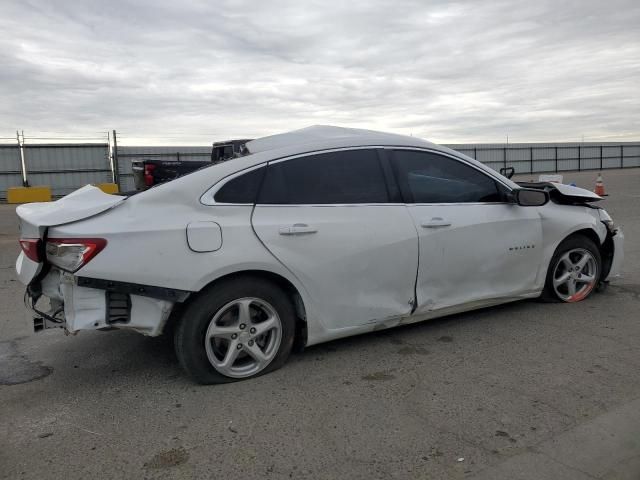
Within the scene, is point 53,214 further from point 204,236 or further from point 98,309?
point 204,236

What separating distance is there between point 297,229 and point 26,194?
67.7 ft

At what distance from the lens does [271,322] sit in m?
3.62

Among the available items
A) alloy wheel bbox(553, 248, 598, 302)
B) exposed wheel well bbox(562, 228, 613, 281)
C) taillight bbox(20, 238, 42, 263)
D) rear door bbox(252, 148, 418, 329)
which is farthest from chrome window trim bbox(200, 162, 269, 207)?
exposed wheel well bbox(562, 228, 613, 281)

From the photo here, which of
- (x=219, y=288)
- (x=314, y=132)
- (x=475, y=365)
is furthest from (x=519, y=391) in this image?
(x=314, y=132)

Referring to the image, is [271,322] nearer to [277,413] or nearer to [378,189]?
[277,413]

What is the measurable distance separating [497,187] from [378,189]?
120cm

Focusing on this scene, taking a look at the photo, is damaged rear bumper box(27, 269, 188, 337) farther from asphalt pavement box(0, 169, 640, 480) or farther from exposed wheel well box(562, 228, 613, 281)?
exposed wheel well box(562, 228, 613, 281)

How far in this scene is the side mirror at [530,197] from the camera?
15.1ft

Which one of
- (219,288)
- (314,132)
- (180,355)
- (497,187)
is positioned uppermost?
(314,132)

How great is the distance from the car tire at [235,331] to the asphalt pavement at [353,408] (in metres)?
0.11

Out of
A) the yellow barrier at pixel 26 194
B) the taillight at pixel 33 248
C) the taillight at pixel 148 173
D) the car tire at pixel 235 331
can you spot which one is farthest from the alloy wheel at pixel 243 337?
the yellow barrier at pixel 26 194

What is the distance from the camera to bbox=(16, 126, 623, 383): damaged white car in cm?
329

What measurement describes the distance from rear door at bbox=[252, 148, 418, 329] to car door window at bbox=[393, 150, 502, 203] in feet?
0.62

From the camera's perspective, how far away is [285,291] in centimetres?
376
